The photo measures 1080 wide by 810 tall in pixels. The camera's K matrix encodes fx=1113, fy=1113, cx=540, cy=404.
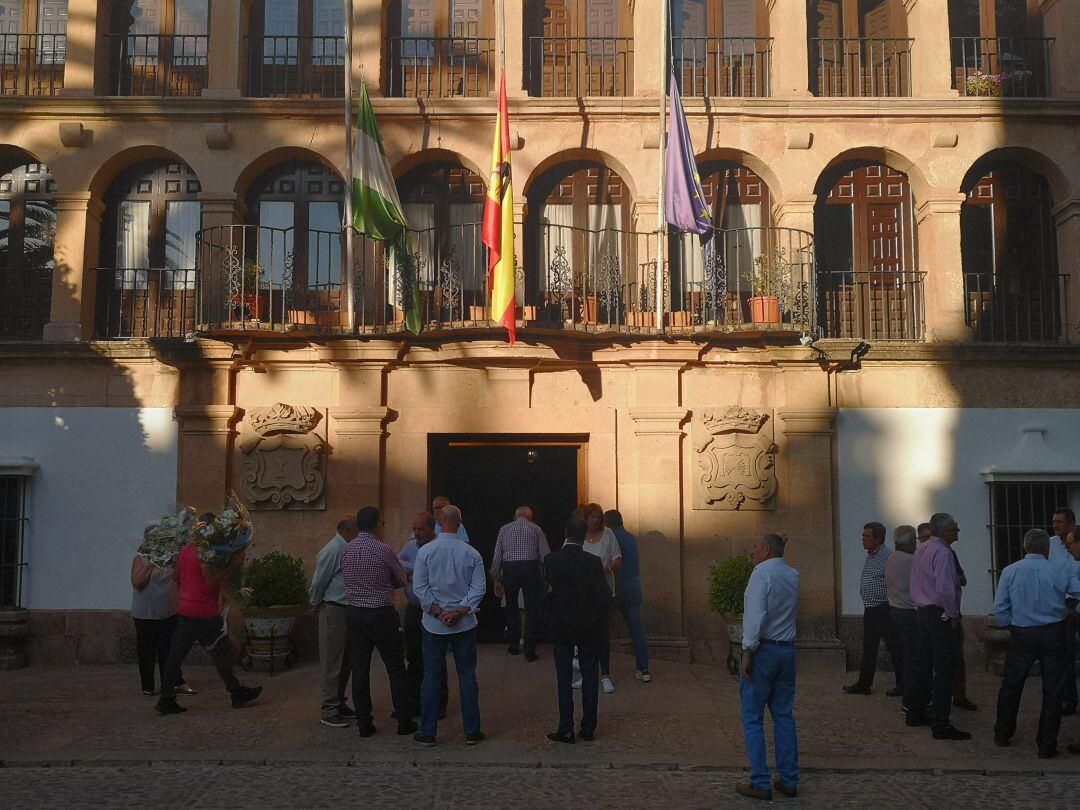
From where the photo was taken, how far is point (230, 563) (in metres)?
10.4

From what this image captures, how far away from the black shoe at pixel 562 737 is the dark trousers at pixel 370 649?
123cm

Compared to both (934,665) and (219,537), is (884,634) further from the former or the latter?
(219,537)

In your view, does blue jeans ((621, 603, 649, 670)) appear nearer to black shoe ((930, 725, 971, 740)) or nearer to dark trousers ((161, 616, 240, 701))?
black shoe ((930, 725, 971, 740))

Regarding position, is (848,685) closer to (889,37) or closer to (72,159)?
(889,37)

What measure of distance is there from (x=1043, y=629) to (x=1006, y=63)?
9813 mm

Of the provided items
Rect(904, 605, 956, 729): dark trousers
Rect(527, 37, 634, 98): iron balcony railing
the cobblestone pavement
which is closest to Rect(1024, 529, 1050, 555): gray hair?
Rect(904, 605, 956, 729): dark trousers

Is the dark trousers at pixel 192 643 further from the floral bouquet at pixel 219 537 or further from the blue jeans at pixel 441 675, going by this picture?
the blue jeans at pixel 441 675

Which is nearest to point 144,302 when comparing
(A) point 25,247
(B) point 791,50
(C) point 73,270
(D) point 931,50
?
(C) point 73,270

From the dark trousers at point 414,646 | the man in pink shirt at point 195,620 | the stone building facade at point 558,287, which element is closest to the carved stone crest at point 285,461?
the stone building facade at point 558,287

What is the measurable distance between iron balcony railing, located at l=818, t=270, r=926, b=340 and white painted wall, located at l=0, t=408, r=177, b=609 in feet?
29.3

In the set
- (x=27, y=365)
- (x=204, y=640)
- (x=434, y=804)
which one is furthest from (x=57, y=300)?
(x=434, y=804)

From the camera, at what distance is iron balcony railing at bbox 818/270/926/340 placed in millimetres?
15172

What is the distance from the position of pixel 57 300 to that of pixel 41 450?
6.59 feet

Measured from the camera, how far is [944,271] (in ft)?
49.1
